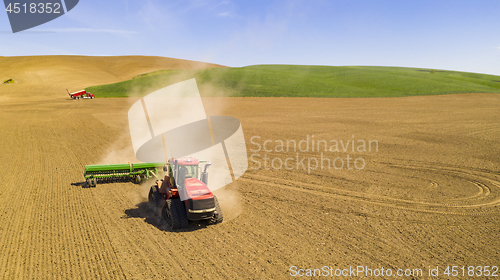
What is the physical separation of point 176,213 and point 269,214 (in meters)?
3.07

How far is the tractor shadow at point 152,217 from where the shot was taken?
28.1 feet

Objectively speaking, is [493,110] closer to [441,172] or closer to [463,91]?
[463,91]

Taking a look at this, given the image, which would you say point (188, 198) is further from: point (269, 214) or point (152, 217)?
point (269, 214)

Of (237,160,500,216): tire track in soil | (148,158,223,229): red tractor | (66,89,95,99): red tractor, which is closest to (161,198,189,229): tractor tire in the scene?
(148,158,223,229): red tractor

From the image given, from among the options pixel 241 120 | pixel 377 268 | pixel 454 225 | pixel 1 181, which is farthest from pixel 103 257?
pixel 241 120

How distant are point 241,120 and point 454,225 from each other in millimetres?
21037

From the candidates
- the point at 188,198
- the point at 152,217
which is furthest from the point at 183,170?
the point at 152,217

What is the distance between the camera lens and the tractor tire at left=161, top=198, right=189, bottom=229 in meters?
8.29

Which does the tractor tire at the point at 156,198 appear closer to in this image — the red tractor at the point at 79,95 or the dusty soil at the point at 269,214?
the dusty soil at the point at 269,214

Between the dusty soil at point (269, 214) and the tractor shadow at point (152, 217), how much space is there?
0.06m

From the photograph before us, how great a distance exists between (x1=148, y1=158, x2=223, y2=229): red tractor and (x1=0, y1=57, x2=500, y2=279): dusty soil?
418 millimetres

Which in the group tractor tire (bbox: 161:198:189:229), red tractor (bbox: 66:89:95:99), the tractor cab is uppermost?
red tractor (bbox: 66:89:95:99)

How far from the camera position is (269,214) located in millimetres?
9586

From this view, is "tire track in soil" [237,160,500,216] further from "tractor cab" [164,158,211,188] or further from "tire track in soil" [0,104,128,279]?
"tire track in soil" [0,104,128,279]
